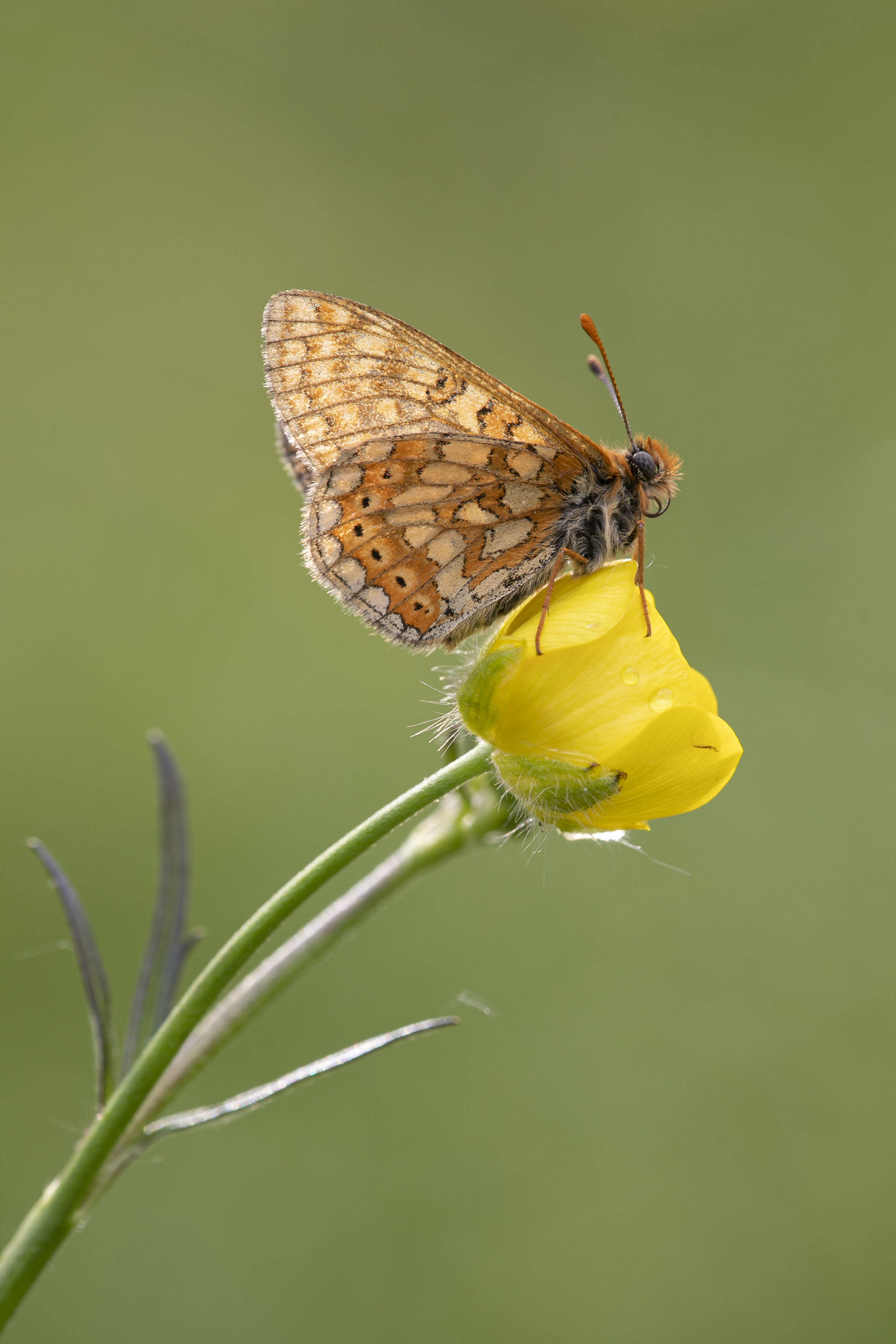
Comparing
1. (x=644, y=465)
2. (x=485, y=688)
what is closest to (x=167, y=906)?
(x=485, y=688)

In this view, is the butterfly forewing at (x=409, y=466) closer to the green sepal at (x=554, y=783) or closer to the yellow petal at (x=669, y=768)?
the green sepal at (x=554, y=783)

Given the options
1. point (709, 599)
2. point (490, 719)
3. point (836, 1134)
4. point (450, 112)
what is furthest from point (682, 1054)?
point (450, 112)

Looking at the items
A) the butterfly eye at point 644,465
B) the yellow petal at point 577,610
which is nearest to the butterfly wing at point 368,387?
the butterfly eye at point 644,465

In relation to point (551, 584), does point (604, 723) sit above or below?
below

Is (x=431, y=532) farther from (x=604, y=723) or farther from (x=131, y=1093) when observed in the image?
(x=131, y=1093)

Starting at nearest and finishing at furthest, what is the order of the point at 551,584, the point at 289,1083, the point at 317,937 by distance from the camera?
the point at 289,1083
the point at 317,937
the point at 551,584

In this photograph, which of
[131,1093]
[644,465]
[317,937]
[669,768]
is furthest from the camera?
[644,465]
